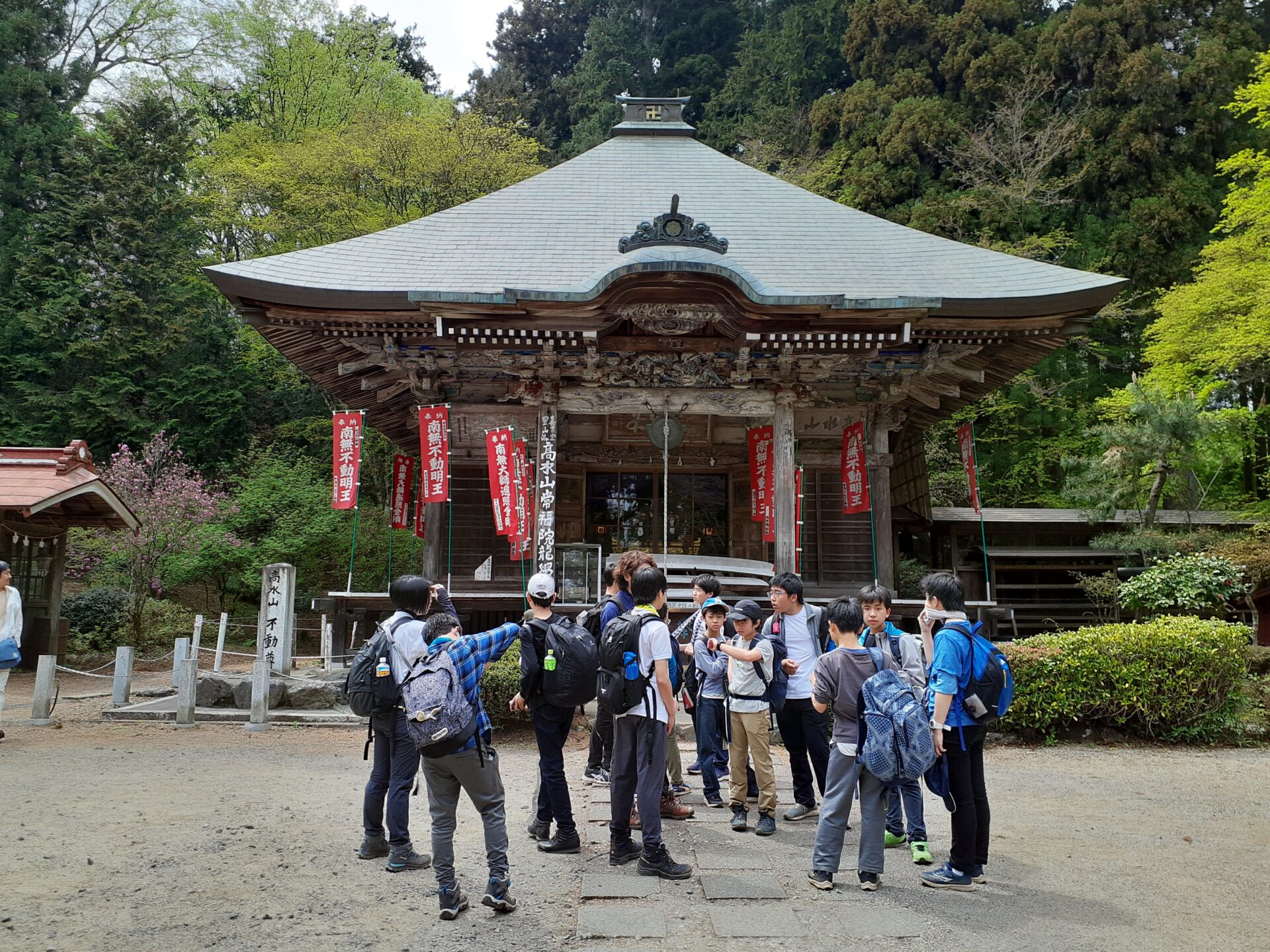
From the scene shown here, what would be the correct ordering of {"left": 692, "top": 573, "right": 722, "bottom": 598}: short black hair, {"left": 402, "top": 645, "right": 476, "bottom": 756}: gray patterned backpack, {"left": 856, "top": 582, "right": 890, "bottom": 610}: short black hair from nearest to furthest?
{"left": 402, "top": 645, "right": 476, "bottom": 756}: gray patterned backpack, {"left": 856, "top": 582, "right": 890, "bottom": 610}: short black hair, {"left": 692, "top": 573, "right": 722, "bottom": 598}: short black hair

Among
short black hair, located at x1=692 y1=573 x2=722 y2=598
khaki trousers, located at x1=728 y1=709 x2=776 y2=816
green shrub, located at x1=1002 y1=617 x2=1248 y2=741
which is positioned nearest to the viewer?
khaki trousers, located at x1=728 y1=709 x2=776 y2=816

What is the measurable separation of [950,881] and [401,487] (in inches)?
460

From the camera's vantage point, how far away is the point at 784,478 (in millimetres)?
11164

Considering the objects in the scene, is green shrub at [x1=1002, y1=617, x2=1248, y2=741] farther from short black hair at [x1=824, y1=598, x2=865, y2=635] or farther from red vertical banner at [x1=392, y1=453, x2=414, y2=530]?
red vertical banner at [x1=392, y1=453, x2=414, y2=530]

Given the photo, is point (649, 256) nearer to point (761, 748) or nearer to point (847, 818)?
point (761, 748)

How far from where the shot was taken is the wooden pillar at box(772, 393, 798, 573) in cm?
1096

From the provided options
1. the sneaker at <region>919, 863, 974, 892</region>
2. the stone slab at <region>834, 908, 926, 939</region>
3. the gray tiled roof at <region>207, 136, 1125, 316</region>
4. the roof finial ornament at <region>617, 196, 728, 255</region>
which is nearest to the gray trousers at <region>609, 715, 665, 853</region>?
the stone slab at <region>834, 908, 926, 939</region>

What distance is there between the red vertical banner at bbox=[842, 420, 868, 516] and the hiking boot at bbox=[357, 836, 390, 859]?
8.57 m

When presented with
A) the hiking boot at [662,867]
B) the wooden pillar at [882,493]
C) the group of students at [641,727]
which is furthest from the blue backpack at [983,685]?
the wooden pillar at [882,493]

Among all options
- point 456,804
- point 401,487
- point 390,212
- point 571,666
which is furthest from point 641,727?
point 390,212

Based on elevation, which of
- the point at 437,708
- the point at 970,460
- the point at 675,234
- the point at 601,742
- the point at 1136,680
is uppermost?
the point at 675,234

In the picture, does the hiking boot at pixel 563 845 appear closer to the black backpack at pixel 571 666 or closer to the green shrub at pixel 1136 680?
the black backpack at pixel 571 666

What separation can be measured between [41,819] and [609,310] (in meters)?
7.24

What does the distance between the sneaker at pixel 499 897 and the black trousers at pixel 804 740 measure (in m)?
2.09
